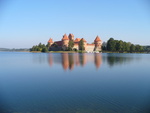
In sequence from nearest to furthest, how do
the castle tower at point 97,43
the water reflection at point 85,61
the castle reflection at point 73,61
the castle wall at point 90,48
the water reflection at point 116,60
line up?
the castle reflection at point 73,61, the water reflection at point 85,61, the water reflection at point 116,60, the castle wall at point 90,48, the castle tower at point 97,43

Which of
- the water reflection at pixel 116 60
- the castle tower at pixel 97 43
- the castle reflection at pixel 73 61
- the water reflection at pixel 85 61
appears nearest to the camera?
the castle reflection at pixel 73 61

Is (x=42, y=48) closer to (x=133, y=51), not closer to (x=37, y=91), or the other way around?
(x=133, y=51)

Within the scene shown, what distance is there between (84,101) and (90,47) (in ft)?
289

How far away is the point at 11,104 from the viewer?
5340 millimetres

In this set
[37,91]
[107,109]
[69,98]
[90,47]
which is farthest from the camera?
[90,47]

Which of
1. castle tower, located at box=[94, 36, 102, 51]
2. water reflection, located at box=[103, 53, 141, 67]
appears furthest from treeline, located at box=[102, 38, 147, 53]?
water reflection, located at box=[103, 53, 141, 67]

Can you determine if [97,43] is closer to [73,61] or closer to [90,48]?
[90,48]

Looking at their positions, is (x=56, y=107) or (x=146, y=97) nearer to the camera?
(x=56, y=107)

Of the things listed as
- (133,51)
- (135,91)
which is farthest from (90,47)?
(135,91)

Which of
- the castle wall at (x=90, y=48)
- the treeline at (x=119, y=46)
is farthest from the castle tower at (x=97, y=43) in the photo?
the treeline at (x=119, y=46)

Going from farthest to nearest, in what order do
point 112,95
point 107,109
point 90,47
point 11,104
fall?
point 90,47 < point 112,95 < point 11,104 < point 107,109

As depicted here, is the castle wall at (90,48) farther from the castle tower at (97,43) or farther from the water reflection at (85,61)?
the water reflection at (85,61)

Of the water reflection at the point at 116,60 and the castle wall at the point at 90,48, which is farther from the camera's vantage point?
the castle wall at the point at 90,48

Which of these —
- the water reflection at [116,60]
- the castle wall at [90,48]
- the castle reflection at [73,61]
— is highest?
the castle wall at [90,48]
